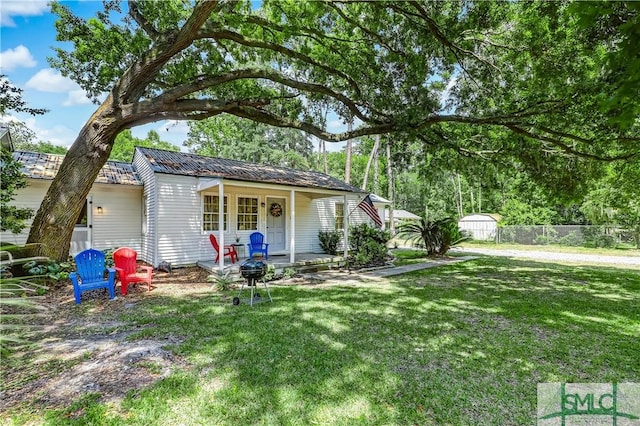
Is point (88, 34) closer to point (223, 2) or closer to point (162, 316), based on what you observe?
point (223, 2)

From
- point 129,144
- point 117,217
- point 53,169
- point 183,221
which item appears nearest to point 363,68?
point 183,221

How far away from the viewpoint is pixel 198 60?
902 cm

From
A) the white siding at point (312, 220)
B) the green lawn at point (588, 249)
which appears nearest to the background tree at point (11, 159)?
the white siding at point (312, 220)

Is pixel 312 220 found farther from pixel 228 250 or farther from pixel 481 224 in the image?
pixel 481 224

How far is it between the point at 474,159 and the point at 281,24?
6.99 m

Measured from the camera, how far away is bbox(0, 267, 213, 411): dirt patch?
112 inches

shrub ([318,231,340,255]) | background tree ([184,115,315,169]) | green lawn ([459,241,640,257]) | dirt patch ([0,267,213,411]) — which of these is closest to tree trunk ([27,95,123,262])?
dirt patch ([0,267,213,411])

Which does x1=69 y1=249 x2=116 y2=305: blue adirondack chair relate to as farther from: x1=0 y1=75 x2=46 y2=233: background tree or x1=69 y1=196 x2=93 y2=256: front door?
x1=69 y1=196 x2=93 y2=256: front door

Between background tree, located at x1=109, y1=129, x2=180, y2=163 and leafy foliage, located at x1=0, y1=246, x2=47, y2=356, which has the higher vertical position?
background tree, located at x1=109, y1=129, x2=180, y2=163

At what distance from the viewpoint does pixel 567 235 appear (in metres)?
19.5

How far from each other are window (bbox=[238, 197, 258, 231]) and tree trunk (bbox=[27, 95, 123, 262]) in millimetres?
4668

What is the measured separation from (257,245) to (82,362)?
706 cm

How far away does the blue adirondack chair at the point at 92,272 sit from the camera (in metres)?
5.94

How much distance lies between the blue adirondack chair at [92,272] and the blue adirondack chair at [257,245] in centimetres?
452
